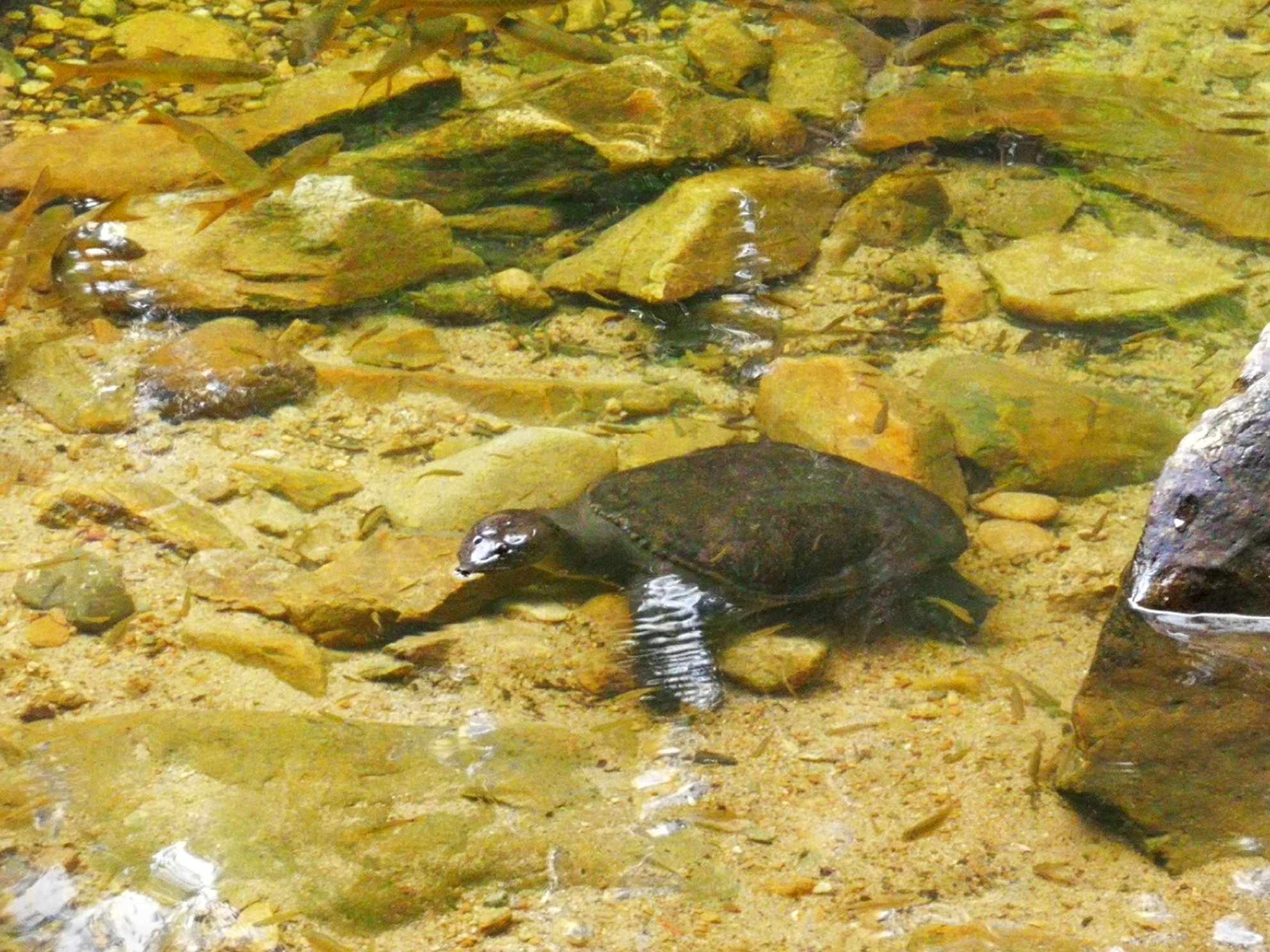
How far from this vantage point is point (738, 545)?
10.5 feet

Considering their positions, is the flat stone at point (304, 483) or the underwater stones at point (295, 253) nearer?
the flat stone at point (304, 483)

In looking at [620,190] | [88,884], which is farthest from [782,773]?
[620,190]

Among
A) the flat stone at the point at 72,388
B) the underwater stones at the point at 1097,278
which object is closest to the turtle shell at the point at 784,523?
the underwater stones at the point at 1097,278

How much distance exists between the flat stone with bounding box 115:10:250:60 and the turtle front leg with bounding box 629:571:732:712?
410 cm

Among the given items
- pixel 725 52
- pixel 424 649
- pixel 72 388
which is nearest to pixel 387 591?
pixel 424 649

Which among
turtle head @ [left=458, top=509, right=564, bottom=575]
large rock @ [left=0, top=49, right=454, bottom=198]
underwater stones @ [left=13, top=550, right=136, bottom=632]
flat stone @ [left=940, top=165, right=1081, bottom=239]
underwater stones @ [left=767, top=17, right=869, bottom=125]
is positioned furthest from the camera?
underwater stones @ [left=767, top=17, right=869, bottom=125]

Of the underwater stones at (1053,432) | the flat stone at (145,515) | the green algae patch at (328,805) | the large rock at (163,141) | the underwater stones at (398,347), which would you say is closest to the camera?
the green algae patch at (328,805)

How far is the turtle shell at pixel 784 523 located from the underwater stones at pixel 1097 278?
139cm

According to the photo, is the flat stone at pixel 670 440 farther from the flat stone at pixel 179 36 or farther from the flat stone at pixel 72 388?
the flat stone at pixel 179 36

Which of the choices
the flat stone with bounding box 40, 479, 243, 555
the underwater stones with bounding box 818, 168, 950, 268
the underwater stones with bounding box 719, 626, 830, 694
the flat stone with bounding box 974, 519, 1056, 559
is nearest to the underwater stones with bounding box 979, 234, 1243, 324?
the underwater stones with bounding box 818, 168, 950, 268

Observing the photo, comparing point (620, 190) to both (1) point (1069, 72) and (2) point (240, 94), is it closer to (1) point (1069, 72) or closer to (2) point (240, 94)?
(2) point (240, 94)

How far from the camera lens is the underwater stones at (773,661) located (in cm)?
296

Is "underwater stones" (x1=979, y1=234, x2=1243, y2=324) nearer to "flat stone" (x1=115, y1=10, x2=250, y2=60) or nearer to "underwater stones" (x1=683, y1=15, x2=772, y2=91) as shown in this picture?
"underwater stones" (x1=683, y1=15, x2=772, y2=91)

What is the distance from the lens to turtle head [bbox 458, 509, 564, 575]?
316 cm
